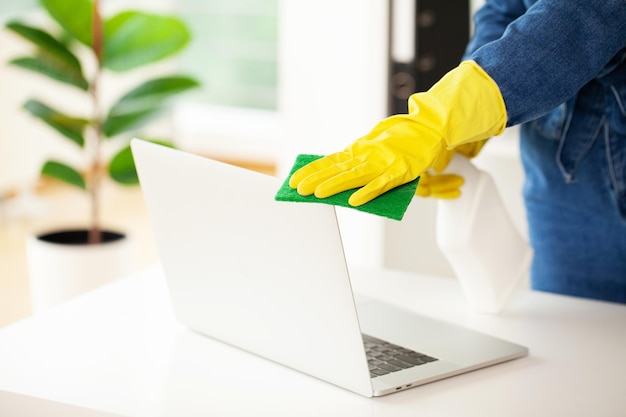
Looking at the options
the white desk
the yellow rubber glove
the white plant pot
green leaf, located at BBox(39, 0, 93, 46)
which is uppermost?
green leaf, located at BBox(39, 0, 93, 46)

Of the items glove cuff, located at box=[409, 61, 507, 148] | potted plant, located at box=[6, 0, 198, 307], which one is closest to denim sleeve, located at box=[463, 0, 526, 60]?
glove cuff, located at box=[409, 61, 507, 148]

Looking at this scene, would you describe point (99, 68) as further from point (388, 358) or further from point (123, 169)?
point (388, 358)

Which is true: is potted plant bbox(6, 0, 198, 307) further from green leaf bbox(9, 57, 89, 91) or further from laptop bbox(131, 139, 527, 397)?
laptop bbox(131, 139, 527, 397)

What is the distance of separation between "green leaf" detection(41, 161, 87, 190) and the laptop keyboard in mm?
1558

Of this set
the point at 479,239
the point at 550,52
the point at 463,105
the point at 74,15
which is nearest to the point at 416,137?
the point at 463,105

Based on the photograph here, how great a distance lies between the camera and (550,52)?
116 centimetres

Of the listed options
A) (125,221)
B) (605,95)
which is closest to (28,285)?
(125,221)

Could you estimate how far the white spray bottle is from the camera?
1.37m

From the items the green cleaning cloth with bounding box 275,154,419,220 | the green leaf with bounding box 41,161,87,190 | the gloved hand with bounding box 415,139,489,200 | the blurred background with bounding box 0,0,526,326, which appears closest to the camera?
the green cleaning cloth with bounding box 275,154,419,220

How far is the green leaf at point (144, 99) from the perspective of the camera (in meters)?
2.60

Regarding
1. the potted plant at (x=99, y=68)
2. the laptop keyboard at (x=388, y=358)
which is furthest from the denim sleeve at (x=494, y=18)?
the potted plant at (x=99, y=68)

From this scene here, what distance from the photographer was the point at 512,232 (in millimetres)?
1435

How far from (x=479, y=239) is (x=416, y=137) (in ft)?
1.09

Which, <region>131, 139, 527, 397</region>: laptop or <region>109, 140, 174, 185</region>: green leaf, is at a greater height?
<region>131, 139, 527, 397</region>: laptop
